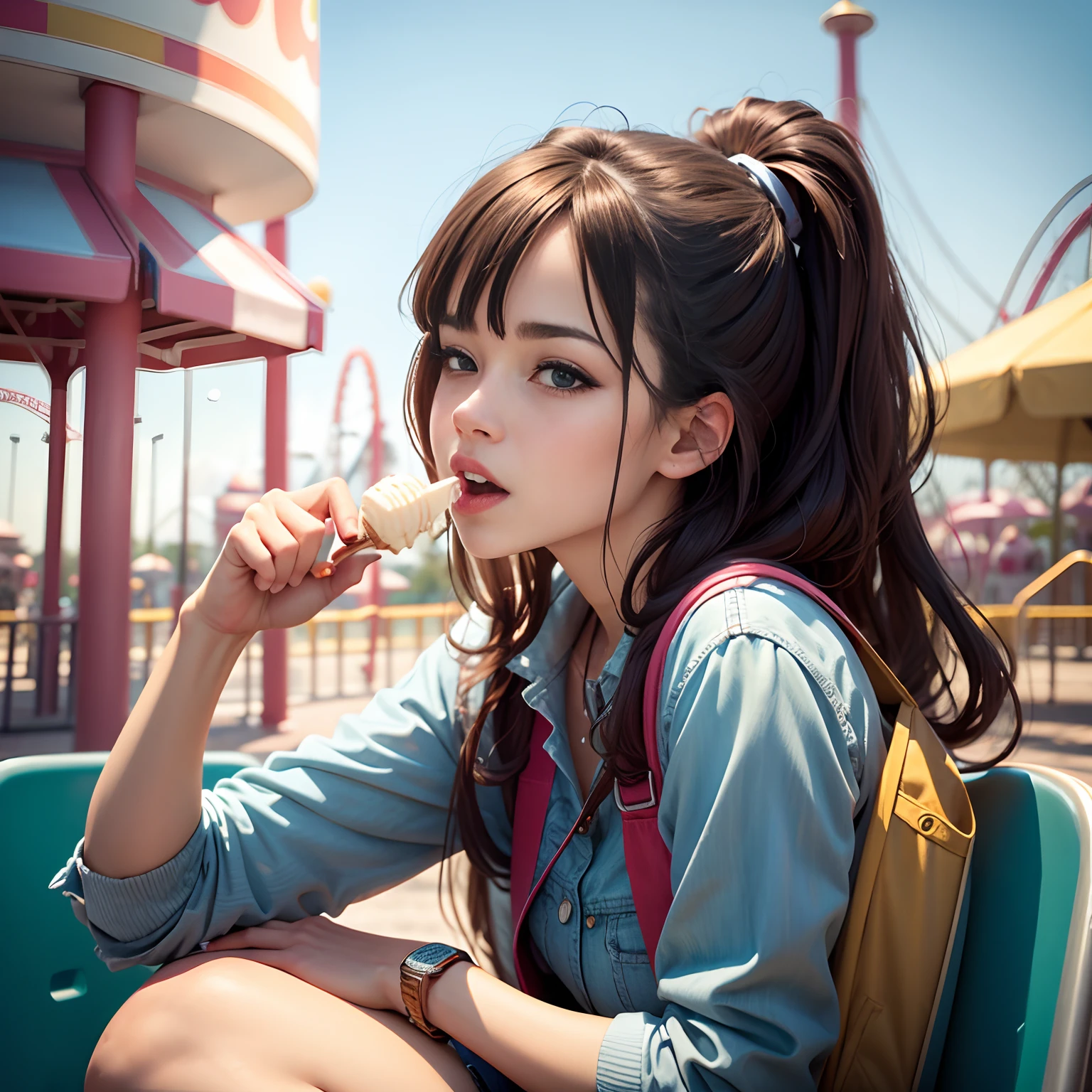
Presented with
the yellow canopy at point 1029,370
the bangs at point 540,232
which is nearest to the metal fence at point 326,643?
the bangs at point 540,232

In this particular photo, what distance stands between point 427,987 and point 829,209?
115 cm

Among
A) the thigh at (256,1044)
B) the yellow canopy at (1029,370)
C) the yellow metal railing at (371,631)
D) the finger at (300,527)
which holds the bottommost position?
the yellow metal railing at (371,631)

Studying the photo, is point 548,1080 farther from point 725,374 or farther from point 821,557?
point 725,374

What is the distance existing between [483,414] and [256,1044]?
775mm

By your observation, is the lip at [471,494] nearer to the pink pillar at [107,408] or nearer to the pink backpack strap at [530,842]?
the pink backpack strap at [530,842]

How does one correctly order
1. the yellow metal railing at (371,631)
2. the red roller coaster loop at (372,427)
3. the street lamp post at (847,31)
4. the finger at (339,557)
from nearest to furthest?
the finger at (339,557)
the street lamp post at (847,31)
the yellow metal railing at (371,631)
the red roller coaster loop at (372,427)

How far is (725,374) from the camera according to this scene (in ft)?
3.87

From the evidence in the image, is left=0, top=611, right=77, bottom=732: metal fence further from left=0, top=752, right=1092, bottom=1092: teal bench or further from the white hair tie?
the white hair tie

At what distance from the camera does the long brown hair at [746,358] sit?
113cm

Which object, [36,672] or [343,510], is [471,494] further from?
[36,672]

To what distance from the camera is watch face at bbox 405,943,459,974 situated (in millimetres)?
1093

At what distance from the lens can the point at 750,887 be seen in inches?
34.3

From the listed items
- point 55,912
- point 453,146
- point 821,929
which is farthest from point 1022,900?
point 453,146

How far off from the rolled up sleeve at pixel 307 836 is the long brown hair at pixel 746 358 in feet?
0.29
